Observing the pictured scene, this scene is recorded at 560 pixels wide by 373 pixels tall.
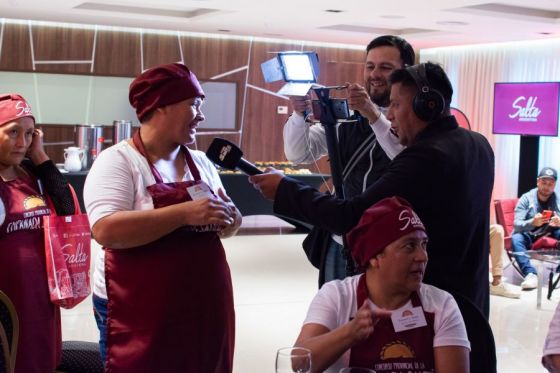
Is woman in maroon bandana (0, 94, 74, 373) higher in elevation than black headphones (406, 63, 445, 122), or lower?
lower

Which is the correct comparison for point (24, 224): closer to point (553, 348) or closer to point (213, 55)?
point (553, 348)

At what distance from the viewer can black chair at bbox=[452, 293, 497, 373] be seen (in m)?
2.14

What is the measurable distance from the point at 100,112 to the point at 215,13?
2908 mm

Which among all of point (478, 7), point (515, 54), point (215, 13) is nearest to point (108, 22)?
point (215, 13)

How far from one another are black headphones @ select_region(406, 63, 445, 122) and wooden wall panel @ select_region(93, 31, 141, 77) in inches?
379

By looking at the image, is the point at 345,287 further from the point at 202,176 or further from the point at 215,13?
the point at 215,13

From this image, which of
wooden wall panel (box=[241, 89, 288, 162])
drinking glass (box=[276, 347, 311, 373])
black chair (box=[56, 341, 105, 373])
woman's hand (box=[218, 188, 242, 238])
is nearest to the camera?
drinking glass (box=[276, 347, 311, 373])

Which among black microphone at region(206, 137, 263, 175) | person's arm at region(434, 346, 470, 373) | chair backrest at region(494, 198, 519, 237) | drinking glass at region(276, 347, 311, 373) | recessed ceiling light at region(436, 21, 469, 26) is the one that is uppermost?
recessed ceiling light at region(436, 21, 469, 26)

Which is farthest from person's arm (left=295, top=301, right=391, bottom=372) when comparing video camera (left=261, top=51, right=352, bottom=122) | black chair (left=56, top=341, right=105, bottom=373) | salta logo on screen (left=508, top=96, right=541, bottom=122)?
salta logo on screen (left=508, top=96, right=541, bottom=122)

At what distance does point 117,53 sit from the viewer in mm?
11445

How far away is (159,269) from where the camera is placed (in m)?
2.28

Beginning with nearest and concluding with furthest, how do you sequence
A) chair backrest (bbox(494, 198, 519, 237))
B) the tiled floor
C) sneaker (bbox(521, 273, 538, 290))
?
the tiled floor
sneaker (bbox(521, 273, 538, 290))
chair backrest (bbox(494, 198, 519, 237))

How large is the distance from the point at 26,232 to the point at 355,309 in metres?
1.35

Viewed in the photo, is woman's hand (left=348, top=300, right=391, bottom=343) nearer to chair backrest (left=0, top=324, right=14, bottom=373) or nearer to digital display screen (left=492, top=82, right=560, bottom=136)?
chair backrest (left=0, top=324, right=14, bottom=373)
